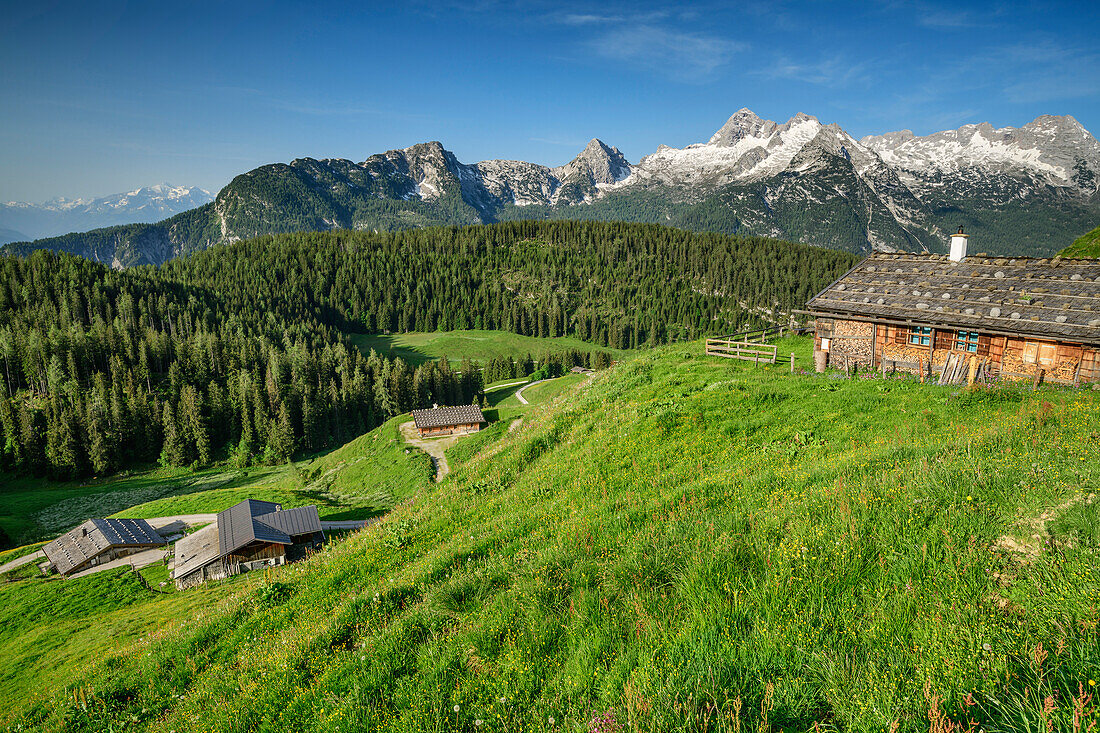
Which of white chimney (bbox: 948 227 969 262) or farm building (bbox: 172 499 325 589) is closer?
white chimney (bbox: 948 227 969 262)

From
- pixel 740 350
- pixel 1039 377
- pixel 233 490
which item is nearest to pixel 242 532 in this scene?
pixel 233 490

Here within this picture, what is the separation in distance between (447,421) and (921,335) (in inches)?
2849

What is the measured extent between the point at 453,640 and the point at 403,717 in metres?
1.43

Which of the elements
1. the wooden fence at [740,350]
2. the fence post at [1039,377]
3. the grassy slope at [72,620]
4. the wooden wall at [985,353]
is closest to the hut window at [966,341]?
the wooden wall at [985,353]

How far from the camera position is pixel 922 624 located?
5.98m

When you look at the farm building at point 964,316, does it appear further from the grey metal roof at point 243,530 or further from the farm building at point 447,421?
the farm building at point 447,421

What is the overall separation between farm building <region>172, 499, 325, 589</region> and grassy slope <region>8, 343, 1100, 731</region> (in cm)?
3735

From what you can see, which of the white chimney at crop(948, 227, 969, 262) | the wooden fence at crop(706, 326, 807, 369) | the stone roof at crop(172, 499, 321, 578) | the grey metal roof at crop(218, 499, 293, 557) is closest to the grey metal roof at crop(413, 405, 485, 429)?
the stone roof at crop(172, 499, 321, 578)

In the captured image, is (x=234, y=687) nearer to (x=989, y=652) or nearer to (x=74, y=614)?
(x=989, y=652)

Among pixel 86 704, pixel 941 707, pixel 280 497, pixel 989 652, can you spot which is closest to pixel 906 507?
pixel 989 652

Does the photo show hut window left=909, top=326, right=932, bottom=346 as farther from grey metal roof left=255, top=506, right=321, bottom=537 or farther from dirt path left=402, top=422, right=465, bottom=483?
grey metal roof left=255, top=506, right=321, bottom=537

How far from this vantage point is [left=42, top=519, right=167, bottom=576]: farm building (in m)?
49.7

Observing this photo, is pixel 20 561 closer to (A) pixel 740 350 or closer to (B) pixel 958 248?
(A) pixel 740 350

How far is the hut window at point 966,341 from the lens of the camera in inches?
1138
